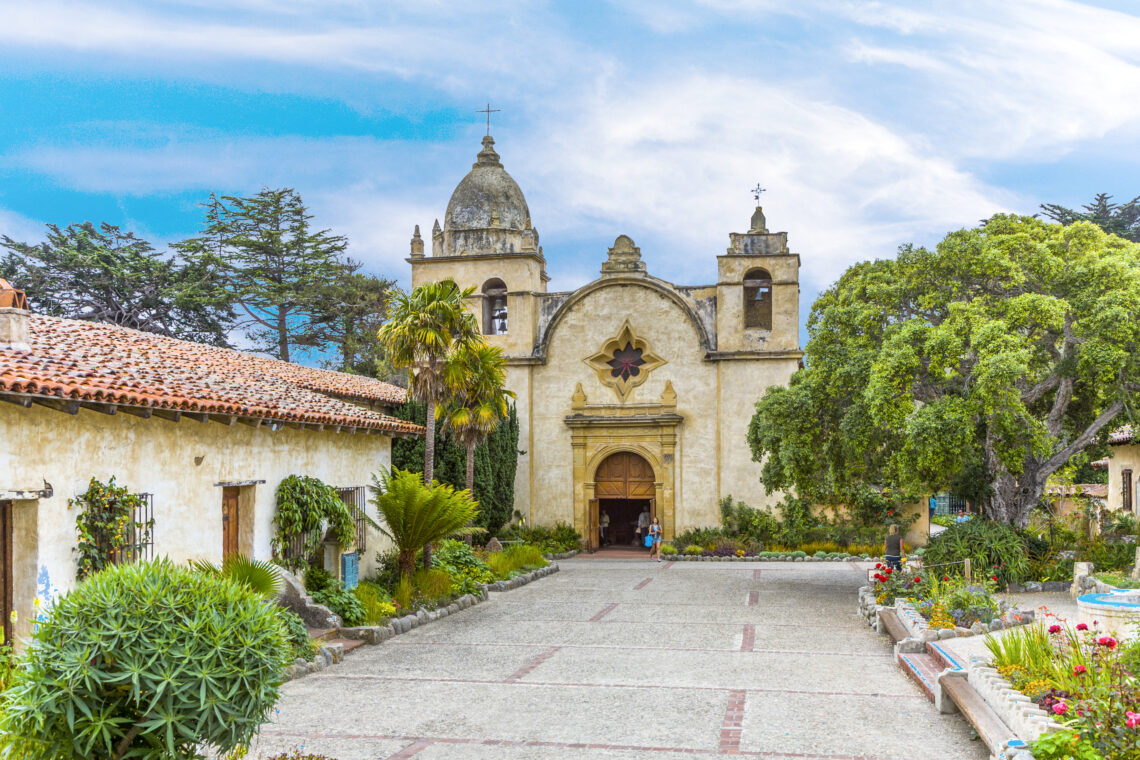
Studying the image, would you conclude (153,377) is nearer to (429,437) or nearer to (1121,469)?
(429,437)

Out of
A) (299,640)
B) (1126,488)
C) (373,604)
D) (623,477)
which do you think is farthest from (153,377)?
(1126,488)

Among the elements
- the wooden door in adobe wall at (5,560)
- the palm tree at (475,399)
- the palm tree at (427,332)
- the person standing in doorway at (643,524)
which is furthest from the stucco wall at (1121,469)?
the wooden door in adobe wall at (5,560)

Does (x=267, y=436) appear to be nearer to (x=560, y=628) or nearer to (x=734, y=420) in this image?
(x=560, y=628)

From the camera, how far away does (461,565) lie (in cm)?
2202

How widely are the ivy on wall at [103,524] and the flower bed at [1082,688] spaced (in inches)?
366

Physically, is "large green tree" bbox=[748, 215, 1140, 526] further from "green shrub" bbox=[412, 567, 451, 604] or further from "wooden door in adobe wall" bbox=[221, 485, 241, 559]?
"wooden door in adobe wall" bbox=[221, 485, 241, 559]

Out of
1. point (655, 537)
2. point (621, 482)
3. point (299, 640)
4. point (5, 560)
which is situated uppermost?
point (5, 560)

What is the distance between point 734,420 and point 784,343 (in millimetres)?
2930

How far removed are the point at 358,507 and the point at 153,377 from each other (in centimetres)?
649

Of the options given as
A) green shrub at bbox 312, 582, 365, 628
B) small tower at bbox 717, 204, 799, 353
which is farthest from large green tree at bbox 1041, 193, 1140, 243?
green shrub at bbox 312, 582, 365, 628

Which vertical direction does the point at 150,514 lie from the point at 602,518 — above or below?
above

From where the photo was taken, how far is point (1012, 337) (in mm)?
17297

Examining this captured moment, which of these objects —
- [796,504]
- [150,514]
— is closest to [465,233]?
[796,504]

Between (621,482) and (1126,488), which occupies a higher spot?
(1126,488)
